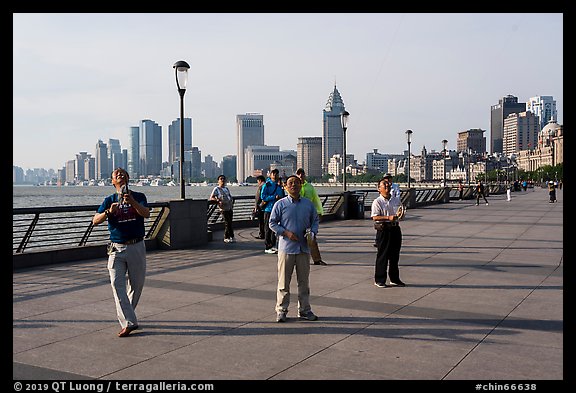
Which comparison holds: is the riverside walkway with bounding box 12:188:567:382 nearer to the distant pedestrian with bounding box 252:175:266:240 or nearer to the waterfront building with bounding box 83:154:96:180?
the distant pedestrian with bounding box 252:175:266:240

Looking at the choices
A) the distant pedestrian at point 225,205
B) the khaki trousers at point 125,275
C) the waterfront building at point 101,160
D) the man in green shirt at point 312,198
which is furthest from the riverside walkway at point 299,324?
the waterfront building at point 101,160

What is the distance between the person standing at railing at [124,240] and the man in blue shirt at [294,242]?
160cm

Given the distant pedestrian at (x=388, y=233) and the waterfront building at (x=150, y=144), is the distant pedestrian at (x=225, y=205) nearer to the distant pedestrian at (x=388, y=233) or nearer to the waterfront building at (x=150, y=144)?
the distant pedestrian at (x=388, y=233)

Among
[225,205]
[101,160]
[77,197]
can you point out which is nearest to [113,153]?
[101,160]

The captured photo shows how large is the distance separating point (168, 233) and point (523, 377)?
32.8 feet

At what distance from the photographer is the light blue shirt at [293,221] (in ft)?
24.5

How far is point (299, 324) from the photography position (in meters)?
7.16

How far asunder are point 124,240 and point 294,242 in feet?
6.53
